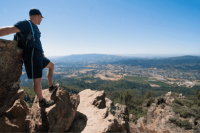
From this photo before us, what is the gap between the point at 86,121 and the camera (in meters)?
5.29

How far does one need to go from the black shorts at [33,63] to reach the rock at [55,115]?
162 centimetres

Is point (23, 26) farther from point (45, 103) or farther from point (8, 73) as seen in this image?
point (45, 103)

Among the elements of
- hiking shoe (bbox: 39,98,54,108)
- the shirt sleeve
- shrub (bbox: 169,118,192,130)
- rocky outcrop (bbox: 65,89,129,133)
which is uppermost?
the shirt sleeve

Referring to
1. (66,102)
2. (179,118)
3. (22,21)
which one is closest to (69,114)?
(66,102)

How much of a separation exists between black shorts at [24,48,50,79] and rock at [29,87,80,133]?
1.62 m

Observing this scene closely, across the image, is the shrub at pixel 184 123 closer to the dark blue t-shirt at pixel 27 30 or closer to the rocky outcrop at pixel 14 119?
the rocky outcrop at pixel 14 119

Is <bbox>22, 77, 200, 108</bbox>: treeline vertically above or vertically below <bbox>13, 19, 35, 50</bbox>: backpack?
below

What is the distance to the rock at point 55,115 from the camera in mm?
3988

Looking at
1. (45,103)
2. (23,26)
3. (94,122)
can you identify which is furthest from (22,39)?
(94,122)

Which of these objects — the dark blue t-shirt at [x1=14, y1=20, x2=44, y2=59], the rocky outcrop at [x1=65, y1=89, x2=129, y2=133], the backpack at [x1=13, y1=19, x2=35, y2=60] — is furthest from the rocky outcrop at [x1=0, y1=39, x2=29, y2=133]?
the rocky outcrop at [x1=65, y1=89, x2=129, y2=133]

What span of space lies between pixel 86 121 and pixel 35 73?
3653 millimetres

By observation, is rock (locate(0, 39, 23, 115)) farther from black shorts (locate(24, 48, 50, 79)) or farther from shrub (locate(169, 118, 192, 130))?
shrub (locate(169, 118, 192, 130))

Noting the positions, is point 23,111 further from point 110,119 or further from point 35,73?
point 110,119

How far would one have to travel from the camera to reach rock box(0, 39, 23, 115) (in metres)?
3.04
